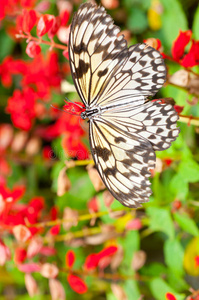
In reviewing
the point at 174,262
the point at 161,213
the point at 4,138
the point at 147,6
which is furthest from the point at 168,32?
the point at 4,138

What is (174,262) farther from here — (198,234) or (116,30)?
(116,30)

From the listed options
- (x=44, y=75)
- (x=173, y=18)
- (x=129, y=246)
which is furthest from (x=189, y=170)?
(x=44, y=75)

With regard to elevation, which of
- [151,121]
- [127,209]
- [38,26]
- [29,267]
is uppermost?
[38,26]

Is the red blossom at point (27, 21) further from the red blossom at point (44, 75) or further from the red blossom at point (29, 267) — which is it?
the red blossom at point (29, 267)

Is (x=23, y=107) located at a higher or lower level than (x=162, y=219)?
higher

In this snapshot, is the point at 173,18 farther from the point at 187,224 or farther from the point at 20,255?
the point at 20,255

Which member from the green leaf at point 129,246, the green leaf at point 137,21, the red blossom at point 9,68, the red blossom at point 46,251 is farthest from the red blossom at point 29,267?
the green leaf at point 137,21

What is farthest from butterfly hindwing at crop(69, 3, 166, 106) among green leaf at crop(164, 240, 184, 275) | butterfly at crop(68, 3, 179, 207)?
green leaf at crop(164, 240, 184, 275)
